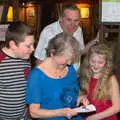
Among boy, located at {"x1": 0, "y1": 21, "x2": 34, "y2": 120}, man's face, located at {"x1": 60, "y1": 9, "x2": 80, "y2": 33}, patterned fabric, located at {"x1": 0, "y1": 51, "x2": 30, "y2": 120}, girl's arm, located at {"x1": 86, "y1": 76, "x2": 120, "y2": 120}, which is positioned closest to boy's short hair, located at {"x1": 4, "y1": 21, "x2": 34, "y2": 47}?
boy, located at {"x1": 0, "y1": 21, "x2": 34, "y2": 120}

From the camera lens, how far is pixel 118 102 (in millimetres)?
3504

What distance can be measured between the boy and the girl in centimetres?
48

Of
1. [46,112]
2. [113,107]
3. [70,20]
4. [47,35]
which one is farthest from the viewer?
[47,35]

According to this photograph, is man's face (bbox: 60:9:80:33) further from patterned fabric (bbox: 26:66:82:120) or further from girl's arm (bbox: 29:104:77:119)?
girl's arm (bbox: 29:104:77:119)

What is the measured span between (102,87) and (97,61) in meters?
0.21

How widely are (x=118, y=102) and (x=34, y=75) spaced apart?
75 centimetres

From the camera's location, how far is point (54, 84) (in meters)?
3.21

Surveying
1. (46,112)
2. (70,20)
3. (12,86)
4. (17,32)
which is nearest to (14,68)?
(12,86)

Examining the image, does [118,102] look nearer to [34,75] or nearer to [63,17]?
[34,75]

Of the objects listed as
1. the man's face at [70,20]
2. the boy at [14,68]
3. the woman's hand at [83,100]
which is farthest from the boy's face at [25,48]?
the man's face at [70,20]

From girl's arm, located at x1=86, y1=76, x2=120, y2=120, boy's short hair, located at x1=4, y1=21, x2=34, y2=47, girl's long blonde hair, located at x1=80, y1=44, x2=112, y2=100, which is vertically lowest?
girl's arm, located at x1=86, y1=76, x2=120, y2=120

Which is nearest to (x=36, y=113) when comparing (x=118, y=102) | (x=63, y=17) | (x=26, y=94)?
(x=26, y=94)

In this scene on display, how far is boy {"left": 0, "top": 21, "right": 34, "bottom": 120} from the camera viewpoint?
3.28 m

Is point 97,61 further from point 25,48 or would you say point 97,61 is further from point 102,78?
point 25,48
